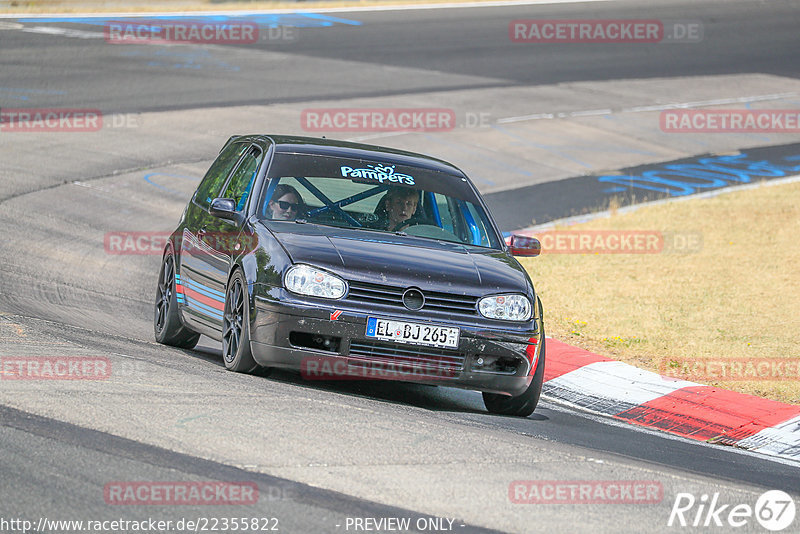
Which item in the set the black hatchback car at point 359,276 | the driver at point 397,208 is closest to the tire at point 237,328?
the black hatchback car at point 359,276

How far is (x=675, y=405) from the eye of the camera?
8758mm

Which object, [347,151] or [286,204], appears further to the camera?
[347,151]

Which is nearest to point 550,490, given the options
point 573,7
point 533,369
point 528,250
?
point 533,369

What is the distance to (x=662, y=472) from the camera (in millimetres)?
6238

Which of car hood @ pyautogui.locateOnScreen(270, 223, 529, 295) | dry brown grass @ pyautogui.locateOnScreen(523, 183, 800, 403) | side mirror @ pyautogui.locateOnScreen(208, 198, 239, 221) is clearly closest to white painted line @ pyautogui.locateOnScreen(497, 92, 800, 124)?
dry brown grass @ pyautogui.locateOnScreen(523, 183, 800, 403)

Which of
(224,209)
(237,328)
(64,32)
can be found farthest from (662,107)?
(237,328)

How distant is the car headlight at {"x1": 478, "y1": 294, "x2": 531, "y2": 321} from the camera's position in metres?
7.47

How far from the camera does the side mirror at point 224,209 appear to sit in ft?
26.9

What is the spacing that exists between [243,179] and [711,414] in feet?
12.2

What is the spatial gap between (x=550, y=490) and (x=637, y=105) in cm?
2171

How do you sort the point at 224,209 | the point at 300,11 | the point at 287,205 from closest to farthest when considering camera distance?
the point at 224,209
the point at 287,205
the point at 300,11

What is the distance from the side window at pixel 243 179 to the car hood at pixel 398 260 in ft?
2.48

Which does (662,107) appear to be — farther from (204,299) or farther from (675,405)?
(204,299)

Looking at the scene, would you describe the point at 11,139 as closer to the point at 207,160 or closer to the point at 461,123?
the point at 207,160
